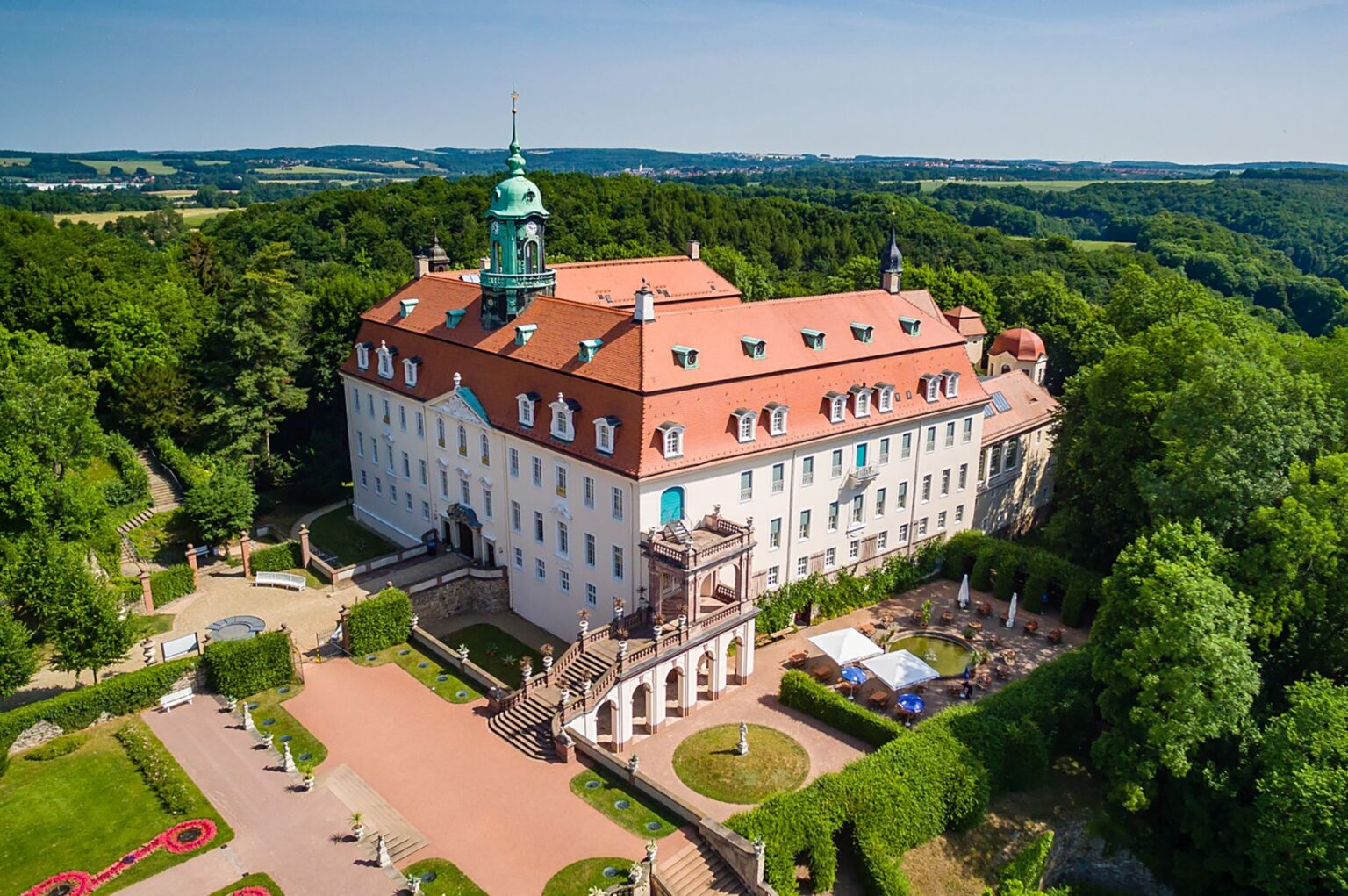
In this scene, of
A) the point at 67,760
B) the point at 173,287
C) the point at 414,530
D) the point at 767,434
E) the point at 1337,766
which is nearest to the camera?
the point at 1337,766

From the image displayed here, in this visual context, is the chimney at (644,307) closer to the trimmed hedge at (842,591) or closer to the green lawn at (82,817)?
the trimmed hedge at (842,591)

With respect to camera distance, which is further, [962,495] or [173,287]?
[173,287]

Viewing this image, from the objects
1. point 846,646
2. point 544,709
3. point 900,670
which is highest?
point 846,646

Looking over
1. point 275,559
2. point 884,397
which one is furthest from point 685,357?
point 275,559

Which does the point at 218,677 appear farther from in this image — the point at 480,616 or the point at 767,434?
the point at 767,434

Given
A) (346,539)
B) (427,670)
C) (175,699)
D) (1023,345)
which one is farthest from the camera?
(1023,345)

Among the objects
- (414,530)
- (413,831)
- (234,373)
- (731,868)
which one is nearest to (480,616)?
(414,530)

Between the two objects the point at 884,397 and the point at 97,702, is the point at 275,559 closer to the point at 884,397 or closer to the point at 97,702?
the point at 97,702

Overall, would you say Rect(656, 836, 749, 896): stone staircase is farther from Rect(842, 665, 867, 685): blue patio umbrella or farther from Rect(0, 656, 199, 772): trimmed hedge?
Rect(0, 656, 199, 772): trimmed hedge
